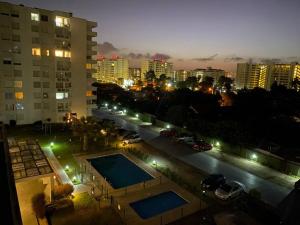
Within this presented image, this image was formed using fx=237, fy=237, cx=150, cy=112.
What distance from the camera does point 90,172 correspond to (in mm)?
24859

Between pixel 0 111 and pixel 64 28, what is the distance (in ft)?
59.9

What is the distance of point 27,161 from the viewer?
60.4 ft

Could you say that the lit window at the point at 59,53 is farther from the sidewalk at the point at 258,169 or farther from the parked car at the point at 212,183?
the parked car at the point at 212,183


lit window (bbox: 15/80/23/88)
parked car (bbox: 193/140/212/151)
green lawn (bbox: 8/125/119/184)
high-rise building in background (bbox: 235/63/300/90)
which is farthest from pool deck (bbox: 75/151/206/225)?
high-rise building in background (bbox: 235/63/300/90)

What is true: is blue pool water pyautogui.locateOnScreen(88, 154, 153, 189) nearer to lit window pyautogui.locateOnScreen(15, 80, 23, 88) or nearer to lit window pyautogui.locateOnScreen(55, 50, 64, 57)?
lit window pyautogui.locateOnScreen(15, 80, 23, 88)

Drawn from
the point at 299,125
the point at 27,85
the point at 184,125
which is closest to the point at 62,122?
the point at 27,85

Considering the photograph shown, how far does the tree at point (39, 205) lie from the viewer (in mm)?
16941

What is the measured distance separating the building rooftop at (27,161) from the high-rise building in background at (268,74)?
166 metres

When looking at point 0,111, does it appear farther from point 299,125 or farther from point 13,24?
point 299,125

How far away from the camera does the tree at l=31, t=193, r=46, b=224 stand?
16941 millimetres

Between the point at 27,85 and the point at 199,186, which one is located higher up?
the point at 27,85

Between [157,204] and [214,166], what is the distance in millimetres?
9914

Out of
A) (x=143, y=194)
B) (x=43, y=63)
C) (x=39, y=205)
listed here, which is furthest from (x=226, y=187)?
(x=43, y=63)

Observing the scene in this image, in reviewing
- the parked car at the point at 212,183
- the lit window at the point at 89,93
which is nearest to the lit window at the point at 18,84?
the lit window at the point at 89,93
